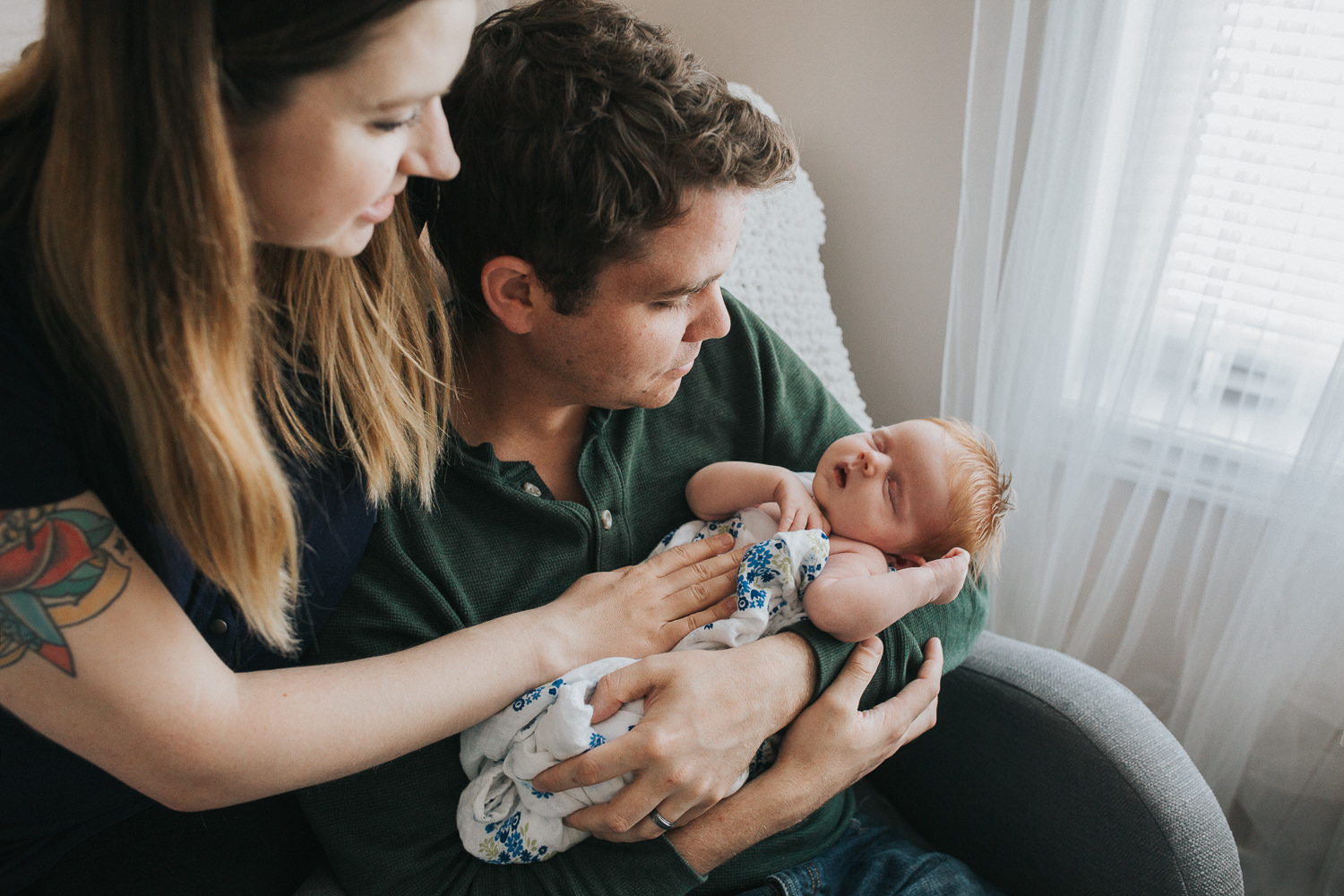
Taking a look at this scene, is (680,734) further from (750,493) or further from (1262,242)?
(1262,242)

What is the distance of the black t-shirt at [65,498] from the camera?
70 cm

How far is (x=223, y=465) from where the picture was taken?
2.43 ft

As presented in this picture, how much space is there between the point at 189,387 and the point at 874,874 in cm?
106

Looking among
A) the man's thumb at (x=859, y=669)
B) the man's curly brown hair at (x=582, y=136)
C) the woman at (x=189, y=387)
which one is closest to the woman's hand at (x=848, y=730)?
the man's thumb at (x=859, y=669)

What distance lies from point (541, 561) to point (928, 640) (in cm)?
57

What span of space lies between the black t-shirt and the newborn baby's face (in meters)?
0.67

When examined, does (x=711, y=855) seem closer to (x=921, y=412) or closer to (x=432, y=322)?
(x=432, y=322)

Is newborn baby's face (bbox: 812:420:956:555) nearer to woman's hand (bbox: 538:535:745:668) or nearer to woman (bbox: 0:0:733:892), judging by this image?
woman's hand (bbox: 538:535:745:668)

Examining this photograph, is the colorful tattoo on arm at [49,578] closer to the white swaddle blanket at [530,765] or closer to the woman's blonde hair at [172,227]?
the woman's blonde hair at [172,227]

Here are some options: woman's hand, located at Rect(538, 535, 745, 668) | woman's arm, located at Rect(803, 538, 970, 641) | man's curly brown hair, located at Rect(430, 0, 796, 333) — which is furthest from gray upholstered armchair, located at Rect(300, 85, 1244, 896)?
man's curly brown hair, located at Rect(430, 0, 796, 333)

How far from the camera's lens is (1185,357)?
1.53 meters

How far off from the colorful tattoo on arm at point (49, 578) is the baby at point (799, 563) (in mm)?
462

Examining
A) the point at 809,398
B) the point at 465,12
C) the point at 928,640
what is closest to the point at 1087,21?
the point at 809,398

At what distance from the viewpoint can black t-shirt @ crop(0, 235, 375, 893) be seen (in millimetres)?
697
